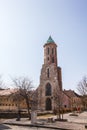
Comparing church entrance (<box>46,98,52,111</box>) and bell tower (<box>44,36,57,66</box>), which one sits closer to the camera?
church entrance (<box>46,98,52,111</box>)

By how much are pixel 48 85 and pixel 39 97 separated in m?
6.00

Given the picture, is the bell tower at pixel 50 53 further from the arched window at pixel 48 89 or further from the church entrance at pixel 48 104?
the church entrance at pixel 48 104

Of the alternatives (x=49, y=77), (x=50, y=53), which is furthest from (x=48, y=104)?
(x=50, y=53)

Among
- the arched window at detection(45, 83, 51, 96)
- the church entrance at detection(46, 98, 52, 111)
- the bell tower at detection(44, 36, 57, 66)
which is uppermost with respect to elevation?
the bell tower at detection(44, 36, 57, 66)

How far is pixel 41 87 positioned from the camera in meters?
82.4

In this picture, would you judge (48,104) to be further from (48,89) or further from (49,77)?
(49,77)

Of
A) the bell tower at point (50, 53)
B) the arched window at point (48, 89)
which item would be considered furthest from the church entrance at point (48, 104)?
the bell tower at point (50, 53)

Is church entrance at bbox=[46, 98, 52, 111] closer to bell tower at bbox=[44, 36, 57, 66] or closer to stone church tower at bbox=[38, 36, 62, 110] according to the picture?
stone church tower at bbox=[38, 36, 62, 110]

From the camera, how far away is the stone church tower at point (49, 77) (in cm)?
7931

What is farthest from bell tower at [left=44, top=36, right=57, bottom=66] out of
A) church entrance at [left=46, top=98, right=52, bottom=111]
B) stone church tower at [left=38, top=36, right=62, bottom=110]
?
church entrance at [left=46, top=98, right=52, bottom=111]

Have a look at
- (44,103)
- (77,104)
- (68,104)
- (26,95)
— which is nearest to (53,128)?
(26,95)

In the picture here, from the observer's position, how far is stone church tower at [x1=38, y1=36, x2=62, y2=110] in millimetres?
79312

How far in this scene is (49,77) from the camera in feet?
268

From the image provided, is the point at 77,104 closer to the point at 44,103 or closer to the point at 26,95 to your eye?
the point at 44,103
